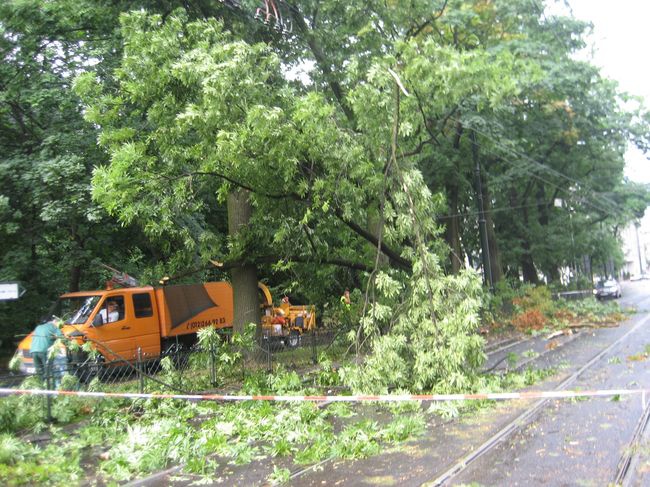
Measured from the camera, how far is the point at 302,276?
43.1ft

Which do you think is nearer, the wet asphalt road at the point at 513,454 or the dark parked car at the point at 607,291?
the wet asphalt road at the point at 513,454

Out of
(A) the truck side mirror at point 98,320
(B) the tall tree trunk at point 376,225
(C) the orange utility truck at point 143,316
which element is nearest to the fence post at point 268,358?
(C) the orange utility truck at point 143,316

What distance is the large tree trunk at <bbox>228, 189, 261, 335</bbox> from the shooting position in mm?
12492

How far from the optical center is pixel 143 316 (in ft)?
48.0

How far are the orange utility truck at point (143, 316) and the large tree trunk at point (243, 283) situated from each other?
656mm

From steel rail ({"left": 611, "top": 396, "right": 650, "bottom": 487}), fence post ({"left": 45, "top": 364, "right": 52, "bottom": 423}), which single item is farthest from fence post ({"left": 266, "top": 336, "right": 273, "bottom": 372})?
steel rail ({"left": 611, "top": 396, "right": 650, "bottom": 487})

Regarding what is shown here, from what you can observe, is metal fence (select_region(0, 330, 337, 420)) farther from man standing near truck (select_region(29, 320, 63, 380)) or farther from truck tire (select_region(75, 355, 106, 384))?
man standing near truck (select_region(29, 320, 63, 380))

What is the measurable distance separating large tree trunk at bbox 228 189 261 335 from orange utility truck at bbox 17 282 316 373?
25.8 inches

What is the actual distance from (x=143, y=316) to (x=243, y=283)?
11.7 feet

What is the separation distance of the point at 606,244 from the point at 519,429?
34698 mm

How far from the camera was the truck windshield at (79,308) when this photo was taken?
13375mm

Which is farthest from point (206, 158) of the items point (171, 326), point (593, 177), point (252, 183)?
point (593, 177)

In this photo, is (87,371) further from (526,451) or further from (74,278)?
(74,278)

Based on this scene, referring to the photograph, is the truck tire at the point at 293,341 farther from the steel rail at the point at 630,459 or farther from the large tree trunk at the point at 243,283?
the steel rail at the point at 630,459
